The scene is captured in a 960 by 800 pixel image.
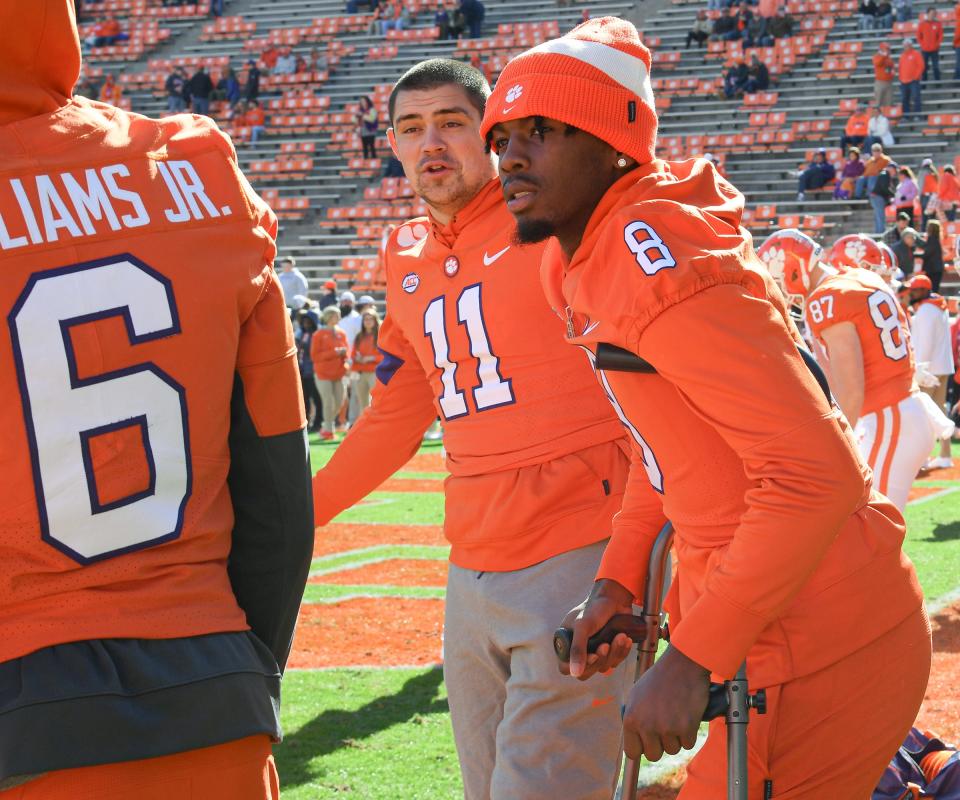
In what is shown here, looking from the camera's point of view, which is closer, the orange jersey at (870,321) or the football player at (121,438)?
the football player at (121,438)

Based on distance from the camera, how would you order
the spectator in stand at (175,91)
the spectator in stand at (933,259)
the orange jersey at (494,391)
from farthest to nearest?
the spectator in stand at (175,91) → the spectator in stand at (933,259) → the orange jersey at (494,391)

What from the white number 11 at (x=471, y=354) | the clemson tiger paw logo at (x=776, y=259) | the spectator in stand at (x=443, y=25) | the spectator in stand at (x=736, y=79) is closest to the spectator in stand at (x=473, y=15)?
the spectator in stand at (x=443, y=25)

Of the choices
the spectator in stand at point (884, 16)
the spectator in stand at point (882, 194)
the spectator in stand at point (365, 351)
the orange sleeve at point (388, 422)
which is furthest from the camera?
the spectator in stand at point (884, 16)

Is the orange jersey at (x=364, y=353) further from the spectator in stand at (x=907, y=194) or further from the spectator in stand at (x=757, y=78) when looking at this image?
the spectator in stand at (x=757, y=78)

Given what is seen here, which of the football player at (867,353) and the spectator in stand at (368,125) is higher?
the football player at (867,353)

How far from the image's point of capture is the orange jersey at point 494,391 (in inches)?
134

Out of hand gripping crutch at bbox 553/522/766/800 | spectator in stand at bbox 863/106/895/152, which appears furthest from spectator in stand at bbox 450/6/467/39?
hand gripping crutch at bbox 553/522/766/800

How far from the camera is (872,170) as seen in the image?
22.9 m

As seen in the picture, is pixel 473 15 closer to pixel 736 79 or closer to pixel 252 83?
pixel 252 83

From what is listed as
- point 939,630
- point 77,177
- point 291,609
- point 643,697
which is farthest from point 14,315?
point 939,630

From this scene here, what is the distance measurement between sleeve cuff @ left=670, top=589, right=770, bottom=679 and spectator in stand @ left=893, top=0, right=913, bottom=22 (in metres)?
28.5

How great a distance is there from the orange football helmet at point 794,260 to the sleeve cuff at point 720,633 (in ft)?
14.1

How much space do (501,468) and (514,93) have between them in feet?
4.05

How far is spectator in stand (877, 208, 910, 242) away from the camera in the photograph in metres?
19.4
